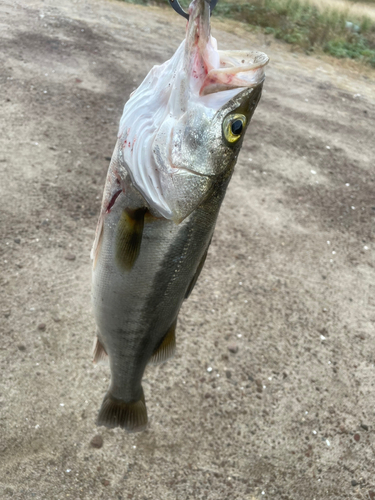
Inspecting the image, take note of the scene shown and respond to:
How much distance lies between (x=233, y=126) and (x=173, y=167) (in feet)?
0.92

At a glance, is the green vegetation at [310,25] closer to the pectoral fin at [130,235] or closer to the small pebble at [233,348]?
the small pebble at [233,348]

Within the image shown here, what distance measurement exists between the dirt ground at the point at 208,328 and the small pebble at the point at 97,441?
0.03 meters

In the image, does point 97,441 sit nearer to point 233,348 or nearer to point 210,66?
point 233,348

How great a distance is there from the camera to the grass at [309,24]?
1255 cm

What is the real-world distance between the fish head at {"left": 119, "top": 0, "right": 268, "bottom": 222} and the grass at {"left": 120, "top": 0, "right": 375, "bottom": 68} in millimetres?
11498

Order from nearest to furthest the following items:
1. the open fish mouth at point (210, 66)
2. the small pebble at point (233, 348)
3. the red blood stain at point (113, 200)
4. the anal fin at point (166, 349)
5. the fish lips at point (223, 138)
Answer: the open fish mouth at point (210, 66), the fish lips at point (223, 138), the red blood stain at point (113, 200), the anal fin at point (166, 349), the small pebble at point (233, 348)

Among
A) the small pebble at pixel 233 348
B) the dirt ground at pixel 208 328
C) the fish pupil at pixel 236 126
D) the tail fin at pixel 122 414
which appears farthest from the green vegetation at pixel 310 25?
the tail fin at pixel 122 414

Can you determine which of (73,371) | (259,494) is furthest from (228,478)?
(73,371)

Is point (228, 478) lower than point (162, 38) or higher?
lower

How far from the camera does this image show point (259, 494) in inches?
128

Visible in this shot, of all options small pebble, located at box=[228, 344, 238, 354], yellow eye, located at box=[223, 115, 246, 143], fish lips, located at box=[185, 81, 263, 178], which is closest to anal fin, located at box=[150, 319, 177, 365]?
A: fish lips, located at box=[185, 81, 263, 178]

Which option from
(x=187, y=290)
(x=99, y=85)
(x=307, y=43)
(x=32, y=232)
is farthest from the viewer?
(x=307, y=43)

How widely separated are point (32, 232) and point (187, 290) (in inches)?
106

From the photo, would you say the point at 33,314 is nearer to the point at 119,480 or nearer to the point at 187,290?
the point at 119,480
